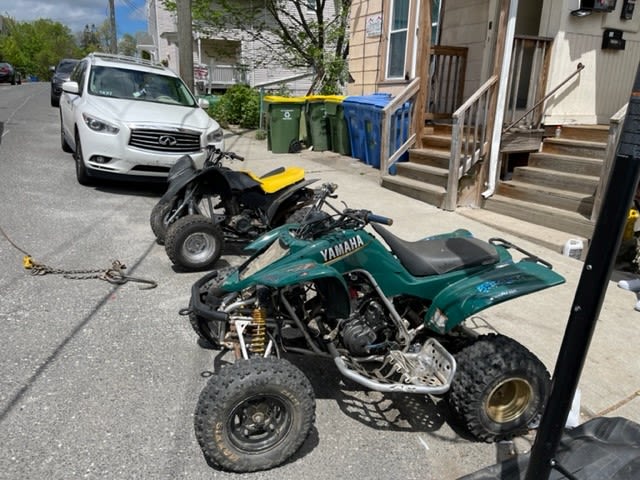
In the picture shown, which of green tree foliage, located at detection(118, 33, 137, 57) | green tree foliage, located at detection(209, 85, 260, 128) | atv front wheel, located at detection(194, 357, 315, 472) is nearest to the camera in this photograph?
atv front wheel, located at detection(194, 357, 315, 472)

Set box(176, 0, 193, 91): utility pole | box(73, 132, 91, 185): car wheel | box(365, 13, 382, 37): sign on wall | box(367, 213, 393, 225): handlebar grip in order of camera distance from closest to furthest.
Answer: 1. box(367, 213, 393, 225): handlebar grip
2. box(73, 132, 91, 185): car wheel
3. box(365, 13, 382, 37): sign on wall
4. box(176, 0, 193, 91): utility pole

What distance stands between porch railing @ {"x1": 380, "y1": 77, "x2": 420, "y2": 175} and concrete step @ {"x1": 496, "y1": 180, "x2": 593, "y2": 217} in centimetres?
185

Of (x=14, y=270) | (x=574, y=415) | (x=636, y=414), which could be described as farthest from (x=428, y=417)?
(x=14, y=270)

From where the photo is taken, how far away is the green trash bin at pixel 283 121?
1160 cm

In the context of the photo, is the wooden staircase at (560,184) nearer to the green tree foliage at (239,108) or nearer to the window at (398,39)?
the window at (398,39)

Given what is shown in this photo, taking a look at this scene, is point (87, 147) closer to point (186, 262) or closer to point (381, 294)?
point (186, 262)

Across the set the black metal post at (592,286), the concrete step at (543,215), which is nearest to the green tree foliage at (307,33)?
the concrete step at (543,215)

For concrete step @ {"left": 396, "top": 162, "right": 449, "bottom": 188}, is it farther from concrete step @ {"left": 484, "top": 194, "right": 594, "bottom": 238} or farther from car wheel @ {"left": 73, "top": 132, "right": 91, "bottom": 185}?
car wheel @ {"left": 73, "top": 132, "right": 91, "bottom": 185}

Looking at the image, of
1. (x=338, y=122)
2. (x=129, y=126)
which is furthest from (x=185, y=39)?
(x=129, y=126)

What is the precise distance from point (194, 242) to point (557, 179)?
15.6 ft

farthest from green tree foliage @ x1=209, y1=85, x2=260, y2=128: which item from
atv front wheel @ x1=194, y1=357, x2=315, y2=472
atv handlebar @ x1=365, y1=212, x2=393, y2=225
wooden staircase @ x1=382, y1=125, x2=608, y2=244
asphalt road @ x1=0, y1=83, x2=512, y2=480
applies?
atv front wheel @ x1=194, y1=357, x2=315, y2=472

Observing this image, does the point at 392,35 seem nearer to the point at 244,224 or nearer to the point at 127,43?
the point at 244,224

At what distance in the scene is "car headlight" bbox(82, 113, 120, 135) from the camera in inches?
285

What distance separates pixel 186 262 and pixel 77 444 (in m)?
2.38
